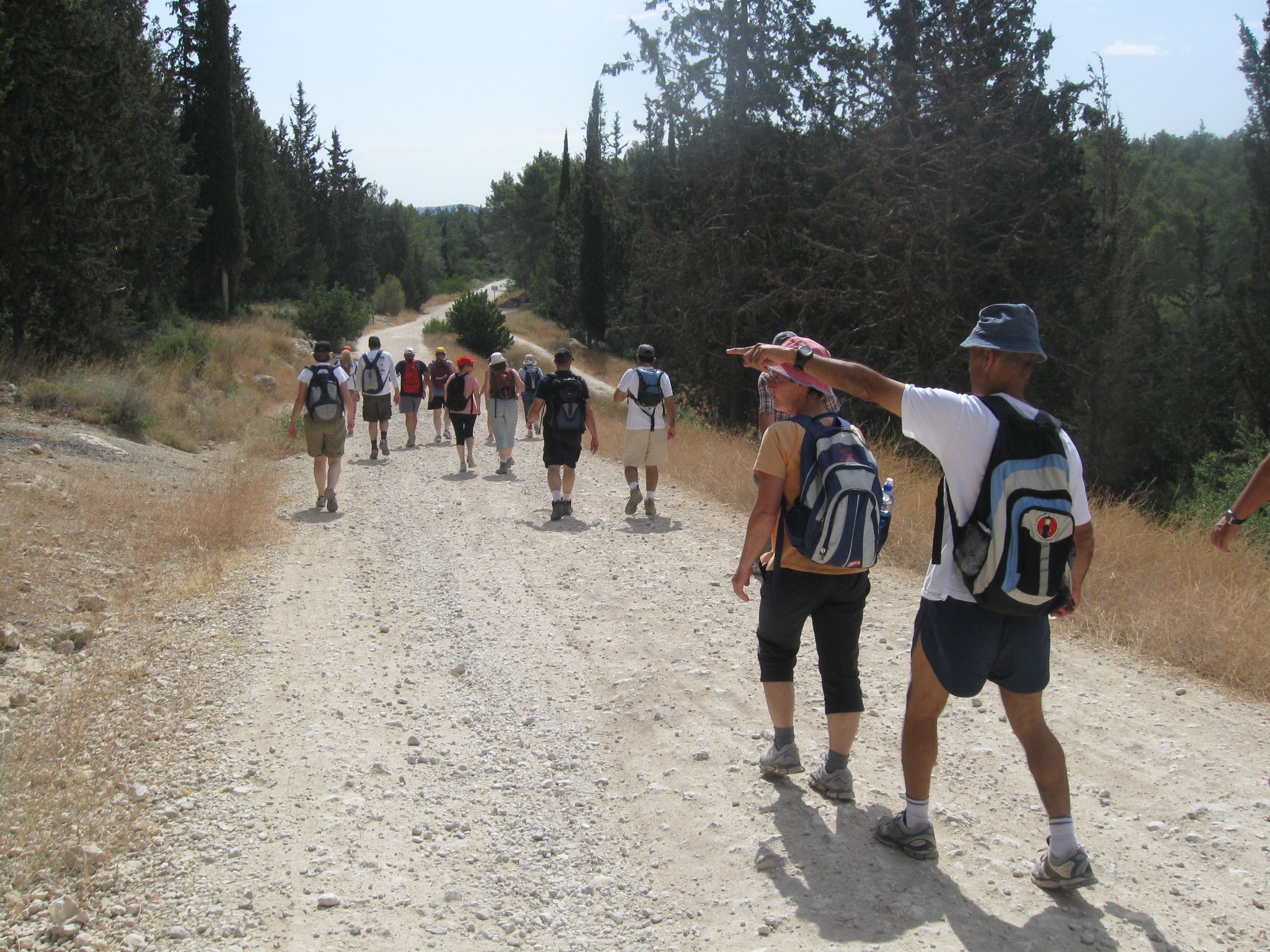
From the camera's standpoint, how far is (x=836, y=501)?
369 cm

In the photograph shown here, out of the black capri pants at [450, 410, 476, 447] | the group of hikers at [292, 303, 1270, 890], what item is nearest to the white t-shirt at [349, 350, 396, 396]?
the black capri pants at [450, 410, 476, 447]

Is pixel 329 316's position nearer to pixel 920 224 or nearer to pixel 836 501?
pixel 920 224

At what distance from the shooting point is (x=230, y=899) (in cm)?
348

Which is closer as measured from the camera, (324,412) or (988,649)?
(988,649)

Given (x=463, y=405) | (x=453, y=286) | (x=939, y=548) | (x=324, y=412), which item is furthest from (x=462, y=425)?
(x=453, y=286)

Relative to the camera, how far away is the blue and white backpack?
3016 millimetres

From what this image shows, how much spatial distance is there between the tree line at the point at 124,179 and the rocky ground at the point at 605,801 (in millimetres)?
12309

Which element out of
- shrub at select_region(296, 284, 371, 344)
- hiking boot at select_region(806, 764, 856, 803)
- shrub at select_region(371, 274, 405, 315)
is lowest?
hiking boot at select_region(806, 764, 856, 803)

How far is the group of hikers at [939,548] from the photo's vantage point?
9.98 feet

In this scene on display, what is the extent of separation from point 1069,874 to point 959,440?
1.55 meters

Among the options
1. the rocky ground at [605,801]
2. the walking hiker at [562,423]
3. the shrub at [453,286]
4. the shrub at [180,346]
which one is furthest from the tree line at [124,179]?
the shrub at [453,286]

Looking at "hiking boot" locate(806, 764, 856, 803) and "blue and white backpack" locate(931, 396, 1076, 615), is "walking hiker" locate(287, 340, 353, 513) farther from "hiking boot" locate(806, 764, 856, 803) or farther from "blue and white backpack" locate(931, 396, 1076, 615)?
"blue and white backpack" locate(931, 396, 1076, 615)

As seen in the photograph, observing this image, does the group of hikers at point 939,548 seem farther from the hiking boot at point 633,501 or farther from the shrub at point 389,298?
the shrub at point 389,298

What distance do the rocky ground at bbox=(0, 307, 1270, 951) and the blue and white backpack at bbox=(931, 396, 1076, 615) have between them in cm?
113
